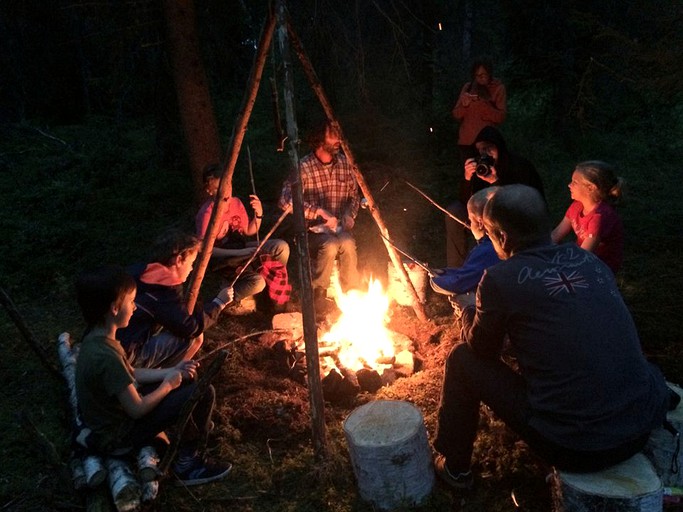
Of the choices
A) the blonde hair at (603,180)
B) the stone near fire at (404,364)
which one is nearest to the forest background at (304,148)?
the blonde hair at (603,180)

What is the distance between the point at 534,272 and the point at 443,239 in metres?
5.30

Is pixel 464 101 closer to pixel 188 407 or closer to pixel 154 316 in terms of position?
pixel 154 316

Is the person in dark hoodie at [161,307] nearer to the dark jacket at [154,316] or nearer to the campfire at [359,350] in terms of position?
the dark jacket at [154,316]

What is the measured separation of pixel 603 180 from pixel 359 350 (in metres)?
2.60

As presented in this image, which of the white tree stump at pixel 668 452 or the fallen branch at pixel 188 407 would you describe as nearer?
the white tree stump at pixel 668 452

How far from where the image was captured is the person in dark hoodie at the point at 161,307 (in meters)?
3.63

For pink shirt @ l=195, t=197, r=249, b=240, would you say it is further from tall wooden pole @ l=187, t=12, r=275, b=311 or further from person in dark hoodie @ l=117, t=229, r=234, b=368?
person in dark hoodie @ l=117, t=229, r=234, b=368

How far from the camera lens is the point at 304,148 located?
9.69m

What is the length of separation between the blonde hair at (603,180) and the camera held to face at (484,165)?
3.14 feet

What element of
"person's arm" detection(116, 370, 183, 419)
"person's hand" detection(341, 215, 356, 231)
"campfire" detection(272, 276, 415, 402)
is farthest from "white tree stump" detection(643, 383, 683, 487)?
"person's hand" detection(341, 215, 356, 231)

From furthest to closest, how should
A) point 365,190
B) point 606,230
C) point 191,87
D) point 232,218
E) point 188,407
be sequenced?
1. point 191,87
2. point 232,218
3. point 365,190
4. point 606,230
5. point 188,407

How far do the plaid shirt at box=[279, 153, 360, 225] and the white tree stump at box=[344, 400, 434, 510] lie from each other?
3100mm

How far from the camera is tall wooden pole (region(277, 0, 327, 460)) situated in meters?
3.28

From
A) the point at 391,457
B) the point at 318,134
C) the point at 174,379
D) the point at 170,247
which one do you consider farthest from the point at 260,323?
the point at 391,457
